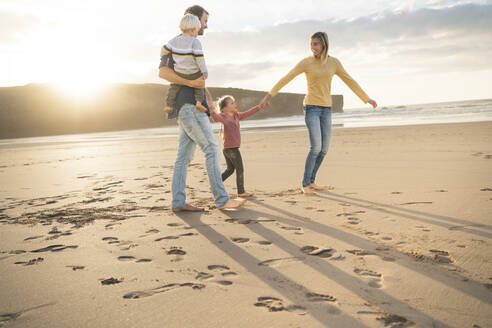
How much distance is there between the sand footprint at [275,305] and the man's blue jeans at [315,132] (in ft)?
9.17

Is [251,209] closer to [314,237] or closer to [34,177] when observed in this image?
[314,237]

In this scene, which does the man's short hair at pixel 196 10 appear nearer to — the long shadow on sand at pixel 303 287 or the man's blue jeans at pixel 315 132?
the man's blue jeans at pixel 315 132

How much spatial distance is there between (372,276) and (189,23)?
9.17 ft

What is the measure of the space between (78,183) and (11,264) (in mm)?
3672

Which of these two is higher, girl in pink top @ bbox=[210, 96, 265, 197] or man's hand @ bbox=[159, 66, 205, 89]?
man's hand @ bbox=[159, 66, 205, 89]

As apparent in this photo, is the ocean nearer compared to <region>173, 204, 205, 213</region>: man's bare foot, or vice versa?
<region>173, 204, 205, 213</region>: man's bare foot

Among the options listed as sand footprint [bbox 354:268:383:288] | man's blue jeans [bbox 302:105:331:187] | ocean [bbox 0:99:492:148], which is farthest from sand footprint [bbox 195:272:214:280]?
ocean [bbox 0:99:492:148]

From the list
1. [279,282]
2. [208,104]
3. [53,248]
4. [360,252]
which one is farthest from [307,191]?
[53,248]

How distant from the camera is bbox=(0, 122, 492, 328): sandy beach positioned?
165 centimetres

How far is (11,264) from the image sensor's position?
2355mm

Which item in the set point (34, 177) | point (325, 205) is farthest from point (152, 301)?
point (34, 177)

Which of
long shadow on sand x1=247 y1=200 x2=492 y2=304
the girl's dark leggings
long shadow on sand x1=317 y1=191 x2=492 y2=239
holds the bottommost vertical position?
long shadow on sand x1=247 y1=200 x2=492 y2=304

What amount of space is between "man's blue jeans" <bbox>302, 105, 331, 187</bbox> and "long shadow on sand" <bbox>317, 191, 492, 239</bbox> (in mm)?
432

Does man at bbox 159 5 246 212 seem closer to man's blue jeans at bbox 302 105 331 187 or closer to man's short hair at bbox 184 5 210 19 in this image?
man's short hair at bbox 184 5 210 19
